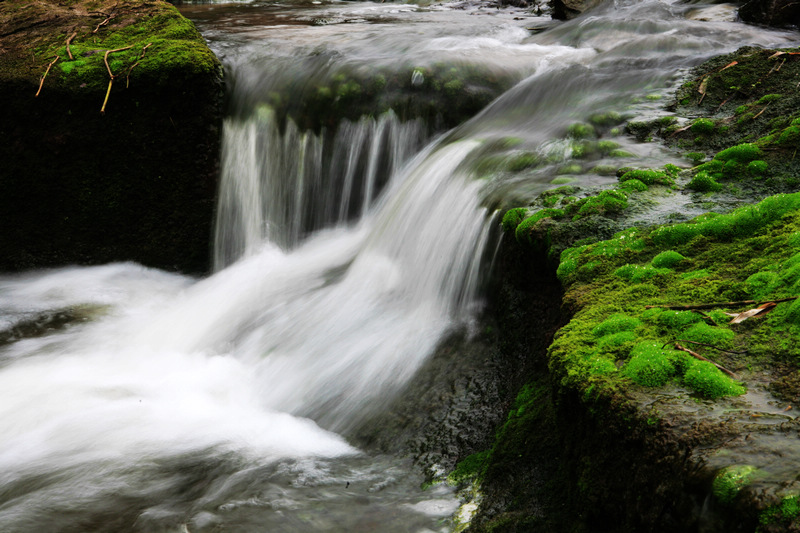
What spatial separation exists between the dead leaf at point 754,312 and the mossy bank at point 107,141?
24.6 ft

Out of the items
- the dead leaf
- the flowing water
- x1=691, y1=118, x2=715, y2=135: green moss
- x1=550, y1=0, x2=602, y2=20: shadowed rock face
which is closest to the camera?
the dead leaf

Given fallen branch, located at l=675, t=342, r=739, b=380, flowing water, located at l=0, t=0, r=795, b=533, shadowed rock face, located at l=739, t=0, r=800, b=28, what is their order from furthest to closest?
shadowed rock face, located at l=739, t=0, r=800, b=28, flowing water, located at l=0, t=0, r=795, b=533, fallen branch, located at l=675, t=342, r=739, b=380

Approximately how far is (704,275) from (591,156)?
3430 millimetres

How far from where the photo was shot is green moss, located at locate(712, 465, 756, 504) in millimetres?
2215

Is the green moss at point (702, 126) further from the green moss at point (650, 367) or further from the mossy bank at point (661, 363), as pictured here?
the green moss at point (650, 367)

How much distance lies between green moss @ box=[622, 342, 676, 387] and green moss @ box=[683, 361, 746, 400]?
92 mm

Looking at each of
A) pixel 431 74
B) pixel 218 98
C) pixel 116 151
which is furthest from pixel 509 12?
pixel 116 151

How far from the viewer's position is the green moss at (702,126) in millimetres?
6947

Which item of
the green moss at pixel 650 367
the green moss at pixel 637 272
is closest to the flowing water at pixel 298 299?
the green moss at pixel 650 367

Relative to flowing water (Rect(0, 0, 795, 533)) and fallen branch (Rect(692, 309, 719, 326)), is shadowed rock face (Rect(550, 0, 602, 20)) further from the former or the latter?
fallen branch (Rect(692, 309, 719, 326))

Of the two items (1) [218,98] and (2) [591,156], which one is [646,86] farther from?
(1) [218,98]

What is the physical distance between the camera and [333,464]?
4.62 m

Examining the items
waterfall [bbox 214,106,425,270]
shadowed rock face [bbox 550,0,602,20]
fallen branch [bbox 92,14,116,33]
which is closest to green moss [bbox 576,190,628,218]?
waterfall [bbox 214,106,425,270]

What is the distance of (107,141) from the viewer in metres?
8.54
